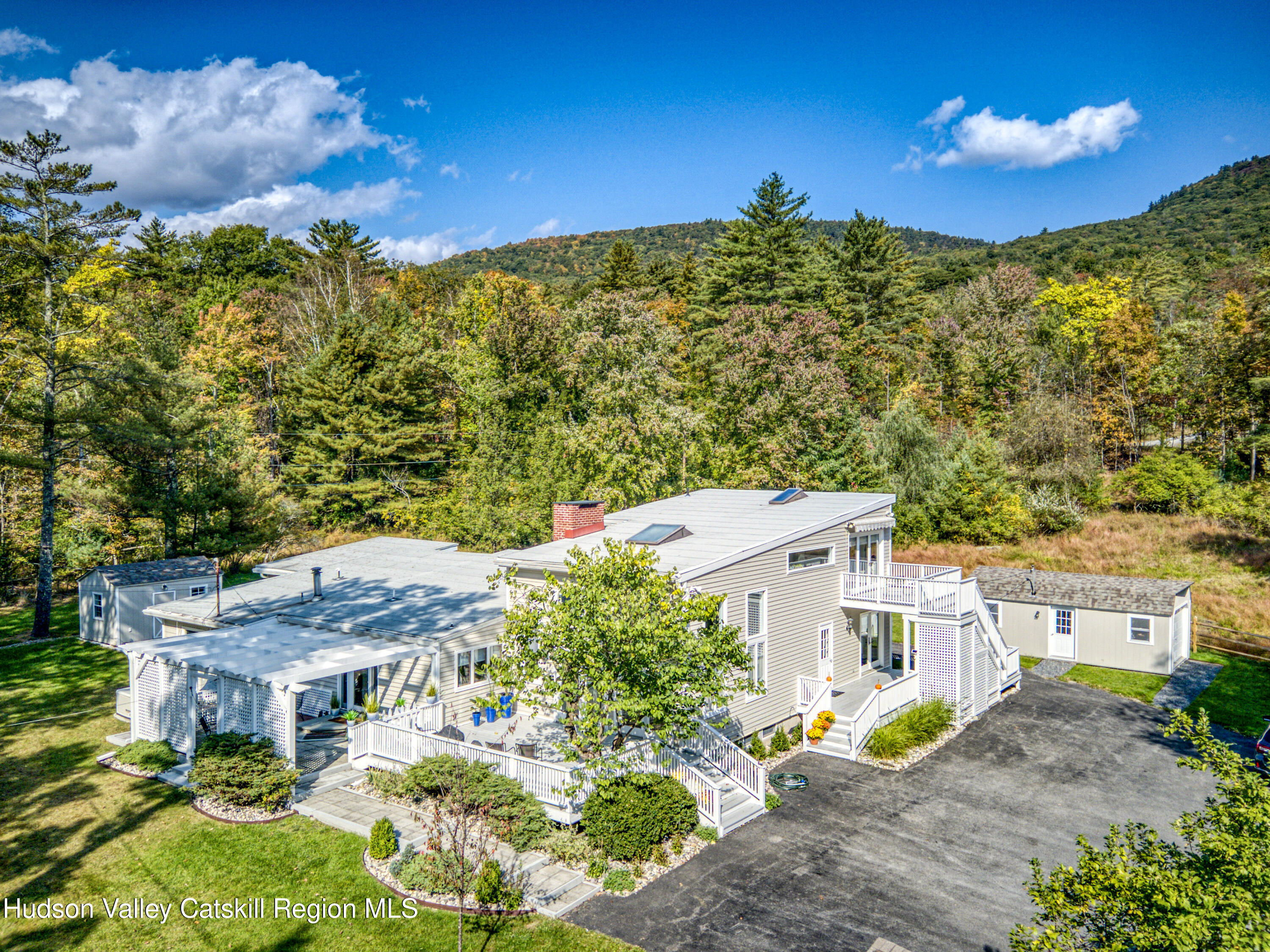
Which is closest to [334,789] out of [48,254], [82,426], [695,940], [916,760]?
[695,940]

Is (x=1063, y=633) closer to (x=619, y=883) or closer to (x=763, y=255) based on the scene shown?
(x=619, y=883)

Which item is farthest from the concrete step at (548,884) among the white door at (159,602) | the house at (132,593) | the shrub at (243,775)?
the white door at (159,602)

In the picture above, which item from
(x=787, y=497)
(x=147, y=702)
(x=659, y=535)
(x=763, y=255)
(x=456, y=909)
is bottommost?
(x=456, y=909)

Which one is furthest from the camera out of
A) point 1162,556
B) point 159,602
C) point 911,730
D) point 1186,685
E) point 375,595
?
point 1162,556

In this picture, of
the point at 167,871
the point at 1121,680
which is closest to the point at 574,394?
the point at 1121,680

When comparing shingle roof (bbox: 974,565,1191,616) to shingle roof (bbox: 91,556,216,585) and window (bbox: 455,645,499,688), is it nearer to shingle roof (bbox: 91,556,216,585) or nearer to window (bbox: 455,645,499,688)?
window (bbox: 455,645,499,688)

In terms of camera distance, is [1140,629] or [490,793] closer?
[490,793]

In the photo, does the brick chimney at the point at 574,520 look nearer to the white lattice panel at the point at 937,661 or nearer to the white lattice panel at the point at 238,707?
the white lattice panel at the point at 238,707
